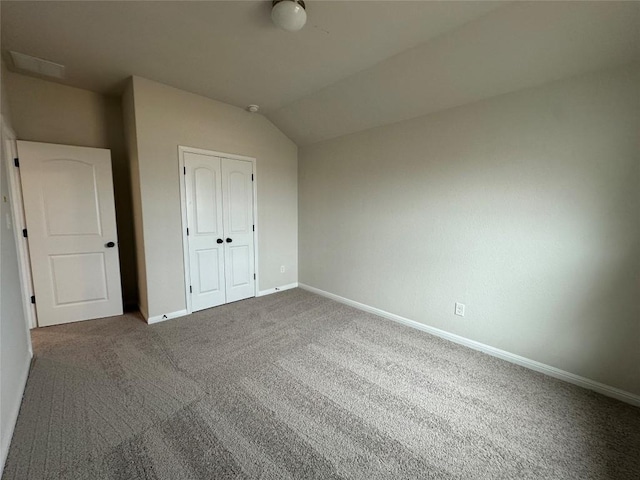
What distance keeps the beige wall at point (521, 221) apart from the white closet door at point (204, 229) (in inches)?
71.7

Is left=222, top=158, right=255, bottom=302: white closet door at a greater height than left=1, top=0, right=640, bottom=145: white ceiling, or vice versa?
left=1, top=0, right=640, bottom=145: white ceiling

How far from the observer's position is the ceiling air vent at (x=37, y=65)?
2235mm

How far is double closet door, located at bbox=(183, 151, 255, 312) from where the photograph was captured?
3105mm

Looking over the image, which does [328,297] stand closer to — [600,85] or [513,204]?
[513,204]

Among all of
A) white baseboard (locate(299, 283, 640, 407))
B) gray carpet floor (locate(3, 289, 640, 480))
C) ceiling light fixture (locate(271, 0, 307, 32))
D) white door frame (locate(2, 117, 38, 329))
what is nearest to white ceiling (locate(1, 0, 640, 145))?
ceiling light fixture (locate(271, 0, 307, 32))

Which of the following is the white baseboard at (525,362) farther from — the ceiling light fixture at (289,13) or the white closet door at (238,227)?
the ceiling light fixture at (289,13)

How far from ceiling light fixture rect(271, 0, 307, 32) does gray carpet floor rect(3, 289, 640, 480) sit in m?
2.52

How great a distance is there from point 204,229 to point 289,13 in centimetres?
240

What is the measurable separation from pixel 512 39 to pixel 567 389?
101 inches

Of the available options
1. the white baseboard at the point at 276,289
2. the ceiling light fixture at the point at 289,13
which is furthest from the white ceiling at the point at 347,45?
the white baseboard at the point at 276,289

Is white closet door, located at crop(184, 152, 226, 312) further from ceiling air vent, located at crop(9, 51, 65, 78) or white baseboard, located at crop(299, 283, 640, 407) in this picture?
white baseboard, located at crop(299, 283, 640, 407)

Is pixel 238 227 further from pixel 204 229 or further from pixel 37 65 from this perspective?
pixel 37 65

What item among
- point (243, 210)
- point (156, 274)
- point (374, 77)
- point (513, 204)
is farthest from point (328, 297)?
point (374, 77)

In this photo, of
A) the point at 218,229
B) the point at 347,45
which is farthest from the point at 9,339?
the point at 347,45
